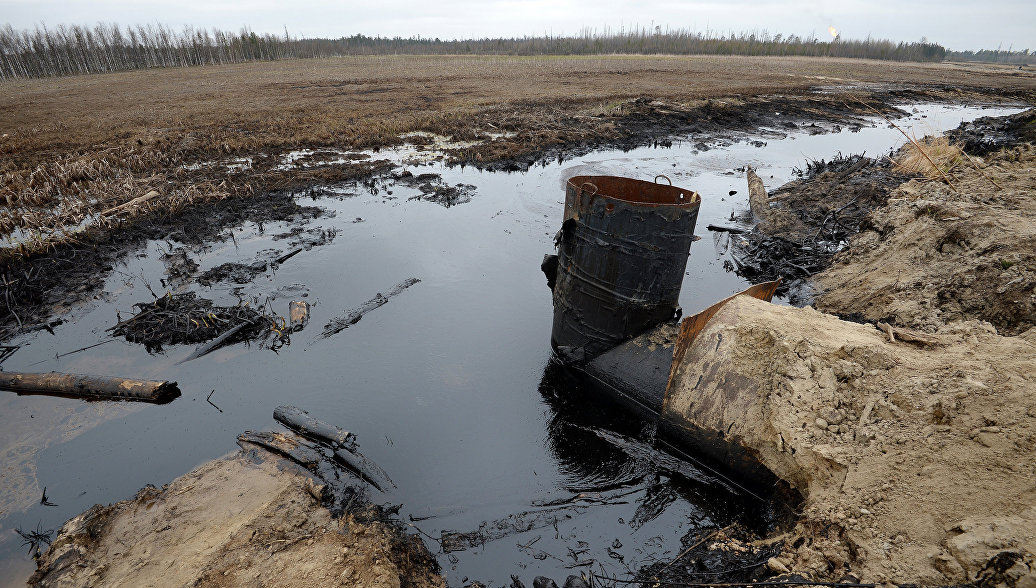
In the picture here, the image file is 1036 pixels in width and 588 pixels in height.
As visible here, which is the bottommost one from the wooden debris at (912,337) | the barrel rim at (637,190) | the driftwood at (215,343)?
the driftwood at (215,343)

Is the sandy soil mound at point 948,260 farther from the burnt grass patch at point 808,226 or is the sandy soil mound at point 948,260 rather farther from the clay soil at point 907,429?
the burnt grass patch at point 808,226

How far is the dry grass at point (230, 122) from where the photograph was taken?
926cm

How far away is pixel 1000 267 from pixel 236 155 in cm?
1536

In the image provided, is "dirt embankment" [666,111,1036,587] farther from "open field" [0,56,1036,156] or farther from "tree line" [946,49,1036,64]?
"tree line" [946,49,1036,64]

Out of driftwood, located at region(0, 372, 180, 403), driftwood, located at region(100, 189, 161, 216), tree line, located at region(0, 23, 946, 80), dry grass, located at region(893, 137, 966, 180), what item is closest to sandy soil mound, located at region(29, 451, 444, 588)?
driftwood, located at region(0, 372, 180, 403)

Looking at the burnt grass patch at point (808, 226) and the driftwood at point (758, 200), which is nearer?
the burnt grass patch at point (808, 226)

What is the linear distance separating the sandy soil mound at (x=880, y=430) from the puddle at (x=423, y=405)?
2.26ft

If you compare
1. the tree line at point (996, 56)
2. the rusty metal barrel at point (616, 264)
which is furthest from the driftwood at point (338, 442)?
the tree line at point (996, 56)

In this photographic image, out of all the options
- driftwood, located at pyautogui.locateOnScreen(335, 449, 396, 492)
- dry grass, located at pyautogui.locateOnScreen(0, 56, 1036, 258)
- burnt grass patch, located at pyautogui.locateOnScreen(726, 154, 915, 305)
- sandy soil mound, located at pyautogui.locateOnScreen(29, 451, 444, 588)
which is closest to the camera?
sandy soil mound, located at pyautogui.locateOnScreen(29, 451, 444, 588)

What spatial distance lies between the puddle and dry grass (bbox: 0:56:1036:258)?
9.94ft

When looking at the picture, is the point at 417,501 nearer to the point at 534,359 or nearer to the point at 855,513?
the point at 534,359

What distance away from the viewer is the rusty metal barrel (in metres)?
3.51

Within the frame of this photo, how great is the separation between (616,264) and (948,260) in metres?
4.05

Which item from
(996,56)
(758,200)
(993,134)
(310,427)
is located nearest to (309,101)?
(758,200)
